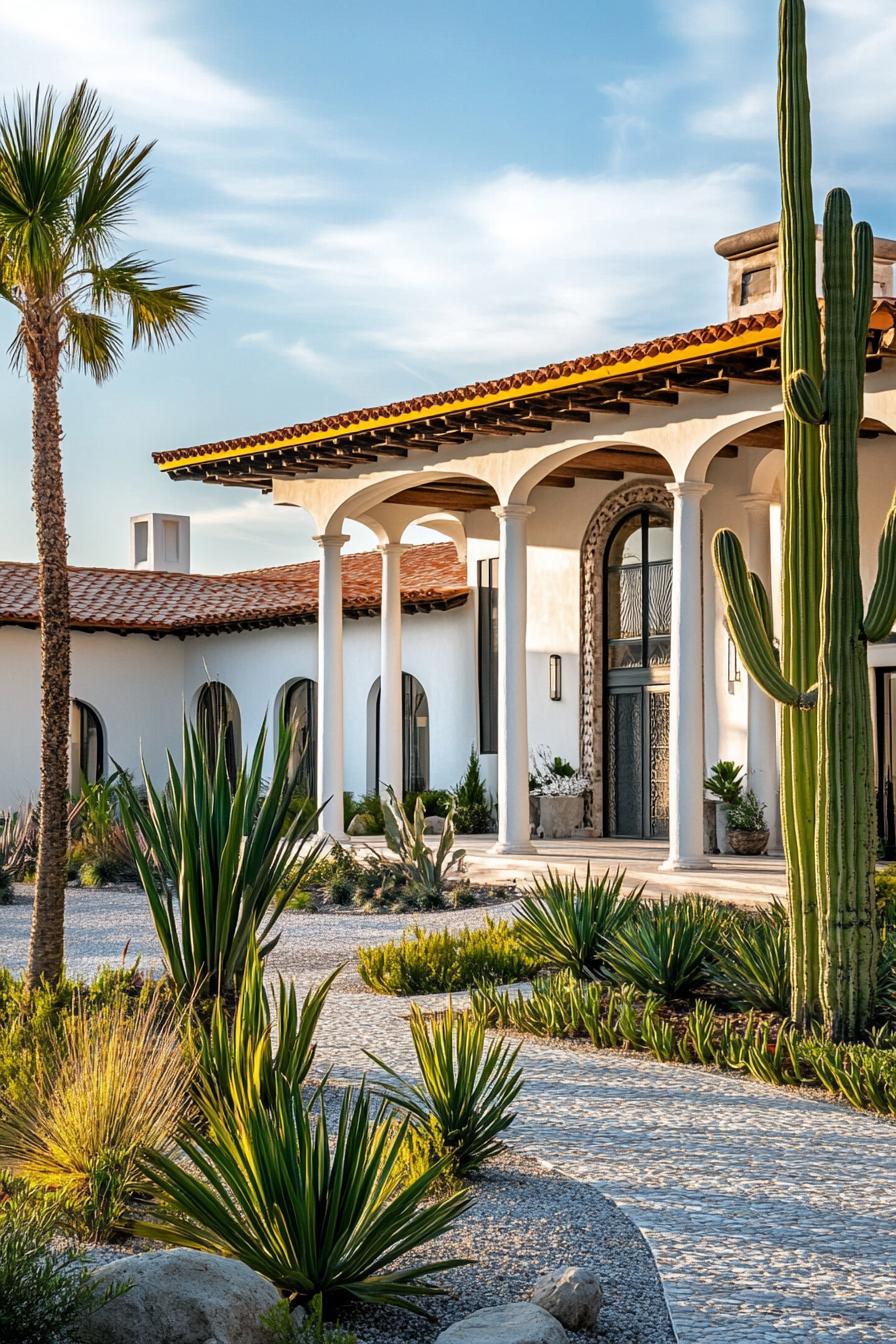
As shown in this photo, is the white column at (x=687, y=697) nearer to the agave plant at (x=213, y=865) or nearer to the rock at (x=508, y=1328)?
the agave plant at (x=213, y=865)

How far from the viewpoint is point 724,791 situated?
1719 centimetres

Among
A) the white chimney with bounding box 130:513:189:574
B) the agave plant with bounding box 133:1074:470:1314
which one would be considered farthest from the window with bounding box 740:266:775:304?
the agave plant with bounding box 133:1074:470:1314

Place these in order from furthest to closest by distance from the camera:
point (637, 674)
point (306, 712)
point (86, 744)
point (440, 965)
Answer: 1. point (86, 744)
2. point (306, 712)
3. point (637, 674)
4. point (440, 965)

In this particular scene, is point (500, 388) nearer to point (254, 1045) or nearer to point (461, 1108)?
point (461, 1108)

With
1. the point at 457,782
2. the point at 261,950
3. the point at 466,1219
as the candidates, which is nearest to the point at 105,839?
the point at 457,782

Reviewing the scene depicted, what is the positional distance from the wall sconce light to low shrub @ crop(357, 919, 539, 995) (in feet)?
29.7

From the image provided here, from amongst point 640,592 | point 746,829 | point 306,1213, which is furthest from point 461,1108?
point 640,592

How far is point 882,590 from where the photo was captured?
814 cm

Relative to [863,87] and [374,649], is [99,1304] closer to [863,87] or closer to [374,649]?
[863,87]

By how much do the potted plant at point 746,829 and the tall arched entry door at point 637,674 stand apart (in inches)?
76.0

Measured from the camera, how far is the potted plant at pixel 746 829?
16875 mm

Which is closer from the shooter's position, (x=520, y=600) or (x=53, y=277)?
(x=53, y=277)

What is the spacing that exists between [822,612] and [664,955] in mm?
2397

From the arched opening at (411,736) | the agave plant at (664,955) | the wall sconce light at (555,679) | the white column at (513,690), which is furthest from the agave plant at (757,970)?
the arched opening at (411,736)
